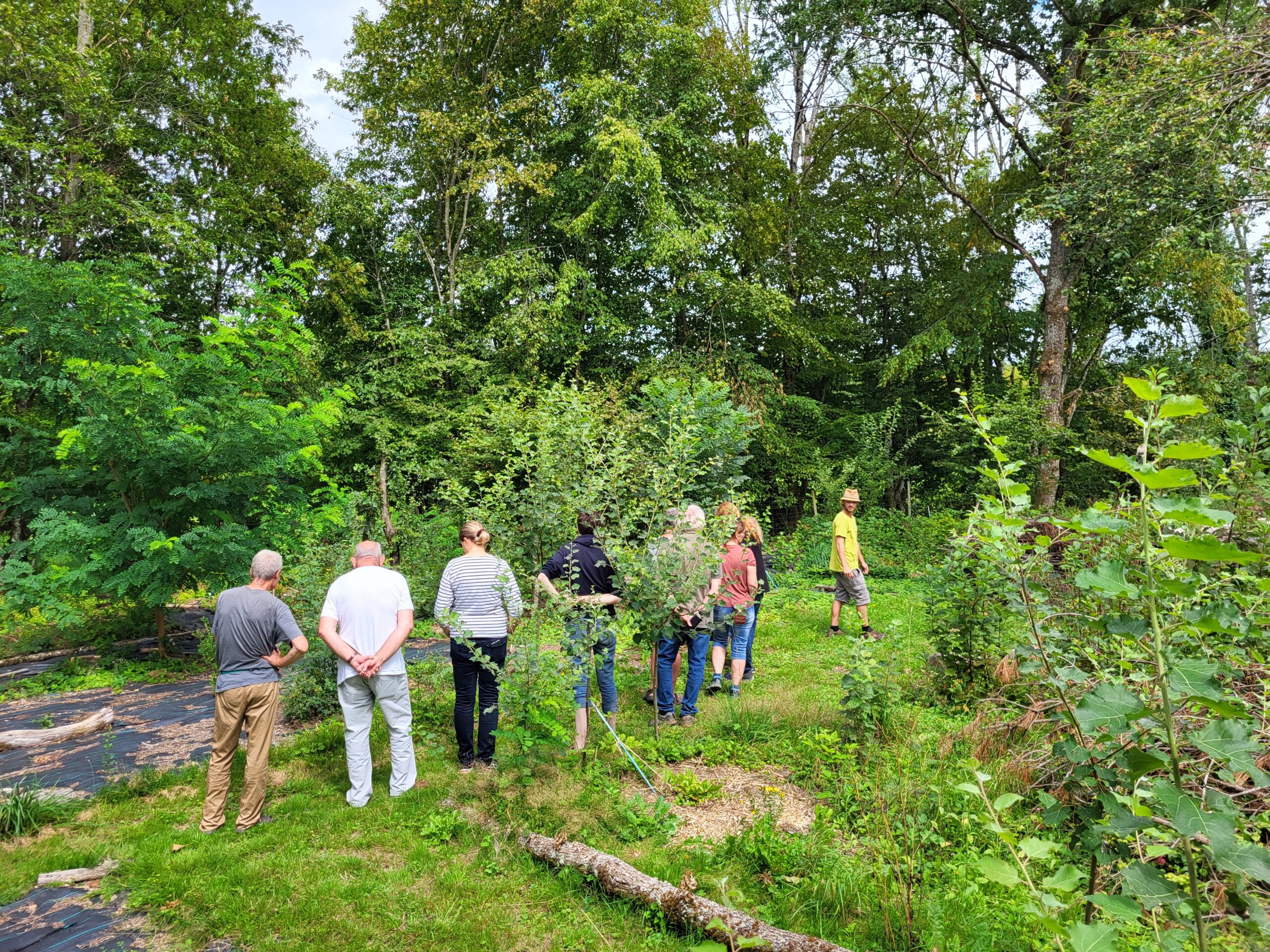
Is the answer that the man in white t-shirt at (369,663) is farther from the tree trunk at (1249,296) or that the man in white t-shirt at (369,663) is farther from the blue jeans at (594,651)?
the tree trunk at (1249,296)

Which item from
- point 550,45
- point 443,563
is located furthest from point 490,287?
point 443,563

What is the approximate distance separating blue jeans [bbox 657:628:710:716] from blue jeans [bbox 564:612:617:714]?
1.52 ft

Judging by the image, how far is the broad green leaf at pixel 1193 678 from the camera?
140cm

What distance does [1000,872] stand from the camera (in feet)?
4.43

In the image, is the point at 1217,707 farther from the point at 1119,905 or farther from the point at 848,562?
the point at 848,562

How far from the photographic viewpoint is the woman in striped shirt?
5.07 metres

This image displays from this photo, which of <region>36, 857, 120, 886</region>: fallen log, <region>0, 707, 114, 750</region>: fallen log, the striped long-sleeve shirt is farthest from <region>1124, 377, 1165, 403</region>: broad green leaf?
<region>0, 707, 114, 750</region>: fallen log

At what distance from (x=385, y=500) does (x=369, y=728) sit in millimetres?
10998

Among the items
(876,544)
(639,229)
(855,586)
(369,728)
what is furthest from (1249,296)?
(369,728)

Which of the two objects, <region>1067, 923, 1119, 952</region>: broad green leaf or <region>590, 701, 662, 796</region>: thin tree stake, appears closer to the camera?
<region>1067, 923, 1119, 952</region>: broad green leaf

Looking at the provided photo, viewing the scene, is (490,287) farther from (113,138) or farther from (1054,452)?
(1054,452)

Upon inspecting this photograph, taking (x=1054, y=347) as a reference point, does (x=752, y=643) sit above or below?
below

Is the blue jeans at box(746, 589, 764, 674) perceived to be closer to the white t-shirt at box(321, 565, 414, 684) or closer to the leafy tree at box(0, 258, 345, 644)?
the white t-shirt at box(321, 565, 414, 684)

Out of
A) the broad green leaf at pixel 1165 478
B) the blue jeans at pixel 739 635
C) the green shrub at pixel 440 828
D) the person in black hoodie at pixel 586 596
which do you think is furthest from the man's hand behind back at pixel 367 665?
the broad green leaf at pixel 1165 478
